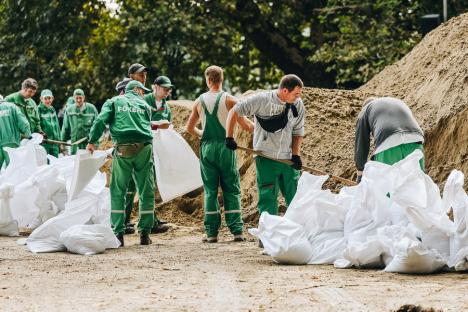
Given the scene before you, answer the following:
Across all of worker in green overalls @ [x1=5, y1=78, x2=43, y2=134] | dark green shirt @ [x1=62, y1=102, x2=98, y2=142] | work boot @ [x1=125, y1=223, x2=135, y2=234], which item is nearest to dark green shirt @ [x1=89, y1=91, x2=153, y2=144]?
work boot @ [x1=125, y1=223, x2=135, y2=234]

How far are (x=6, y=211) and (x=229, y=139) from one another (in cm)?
330

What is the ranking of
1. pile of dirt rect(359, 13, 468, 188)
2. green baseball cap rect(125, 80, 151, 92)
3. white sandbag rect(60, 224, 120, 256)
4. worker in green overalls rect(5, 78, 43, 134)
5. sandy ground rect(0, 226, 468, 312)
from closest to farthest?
sandy ground rect(0, 226, 468, 312) < white sandbag rect(60, 224, 120, 256) < green baseball cap rect(125, 80, 151, 92) < pile of dirt rect(359, 13, 468, 188) < worker in green overalls rect(5, 78, 43, 134)

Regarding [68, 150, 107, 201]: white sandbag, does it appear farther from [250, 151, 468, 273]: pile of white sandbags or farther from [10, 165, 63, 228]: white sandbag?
[250, 151, 468, 273]: pile of white sandbags

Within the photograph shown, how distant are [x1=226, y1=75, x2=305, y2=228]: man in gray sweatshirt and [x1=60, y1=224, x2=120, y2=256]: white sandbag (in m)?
1.50

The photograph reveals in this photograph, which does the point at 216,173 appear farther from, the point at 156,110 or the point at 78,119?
the point at 78,119

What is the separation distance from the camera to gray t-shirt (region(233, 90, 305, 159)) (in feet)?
33.6

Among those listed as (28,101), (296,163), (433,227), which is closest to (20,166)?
(28,101)

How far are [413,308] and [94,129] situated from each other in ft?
16.8

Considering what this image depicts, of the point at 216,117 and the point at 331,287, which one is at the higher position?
the point at 216,117

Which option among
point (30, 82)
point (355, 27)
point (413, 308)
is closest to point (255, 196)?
point (30, 82)

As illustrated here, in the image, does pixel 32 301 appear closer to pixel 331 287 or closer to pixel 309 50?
pixel 331 287

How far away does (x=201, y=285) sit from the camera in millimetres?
7723

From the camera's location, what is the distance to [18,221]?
12781mm

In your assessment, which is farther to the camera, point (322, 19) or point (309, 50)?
point (309, 50)
